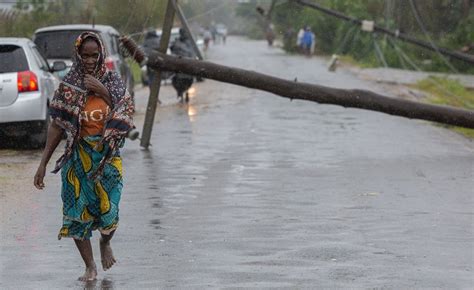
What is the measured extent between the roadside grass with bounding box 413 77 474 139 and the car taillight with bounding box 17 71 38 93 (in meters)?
12.9

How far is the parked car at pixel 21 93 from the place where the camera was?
18.8 m

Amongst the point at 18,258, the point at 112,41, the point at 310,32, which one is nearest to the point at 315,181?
the point at 18,258

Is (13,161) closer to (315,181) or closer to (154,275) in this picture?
(315,181)

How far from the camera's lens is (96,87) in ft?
29.0

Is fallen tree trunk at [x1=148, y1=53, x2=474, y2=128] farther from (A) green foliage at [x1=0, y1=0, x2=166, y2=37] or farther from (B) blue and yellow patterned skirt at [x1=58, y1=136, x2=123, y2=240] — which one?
(B) blue and yellow patterned skirt at [x1=58, y1=136, x2=123, y2=240]

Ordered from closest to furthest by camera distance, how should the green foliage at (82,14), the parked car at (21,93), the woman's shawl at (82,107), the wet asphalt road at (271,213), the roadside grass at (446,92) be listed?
1. the woman's shawl at (82,107)
2. the wet asphalt road at (271,213)
3. the parked car at (21,93)
4. the green foliage at (82,14)
5. the roadside grass at (446,92)

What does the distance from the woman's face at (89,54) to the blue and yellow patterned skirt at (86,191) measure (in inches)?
18.6

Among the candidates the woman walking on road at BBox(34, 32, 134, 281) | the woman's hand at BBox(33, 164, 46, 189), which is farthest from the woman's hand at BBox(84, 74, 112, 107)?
the woman's hand at BBox(33, 164, 46, 189)

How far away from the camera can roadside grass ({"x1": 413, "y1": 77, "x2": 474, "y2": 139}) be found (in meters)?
31.9

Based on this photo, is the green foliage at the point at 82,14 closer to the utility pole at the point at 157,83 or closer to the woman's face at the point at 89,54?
the utility pole at the point at 157,83

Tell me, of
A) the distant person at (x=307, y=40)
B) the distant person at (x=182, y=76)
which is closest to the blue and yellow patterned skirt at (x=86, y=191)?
the distant person at (x=182, y=76)

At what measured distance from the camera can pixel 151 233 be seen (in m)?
11.3

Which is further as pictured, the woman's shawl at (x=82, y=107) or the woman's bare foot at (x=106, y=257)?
the woman's bare foot at (x=106, y=257)

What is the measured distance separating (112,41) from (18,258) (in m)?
15.8
